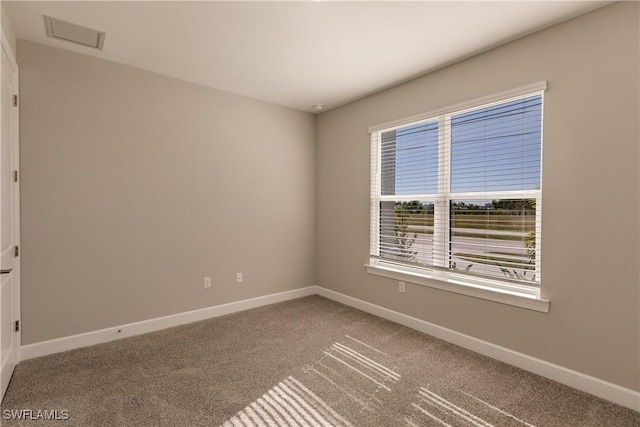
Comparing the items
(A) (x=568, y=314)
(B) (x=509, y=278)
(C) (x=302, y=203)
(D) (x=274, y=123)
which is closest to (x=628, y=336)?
(A) (x=568, y=314)

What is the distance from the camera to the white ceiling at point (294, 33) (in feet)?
7.28

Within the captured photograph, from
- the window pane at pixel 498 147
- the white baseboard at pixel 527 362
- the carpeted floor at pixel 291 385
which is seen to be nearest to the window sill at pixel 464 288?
the white baseboard at pixel 527 362

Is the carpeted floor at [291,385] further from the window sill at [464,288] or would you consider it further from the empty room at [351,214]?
the window sill at [464,288]

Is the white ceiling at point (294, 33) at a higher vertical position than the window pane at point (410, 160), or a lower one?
higher

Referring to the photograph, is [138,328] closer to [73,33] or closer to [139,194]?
[139,194]

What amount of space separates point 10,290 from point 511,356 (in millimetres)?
3908

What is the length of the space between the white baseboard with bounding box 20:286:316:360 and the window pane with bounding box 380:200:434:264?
157 centimetres

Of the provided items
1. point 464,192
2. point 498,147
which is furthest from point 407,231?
point 498,147

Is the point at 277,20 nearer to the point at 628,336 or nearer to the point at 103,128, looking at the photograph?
the point at 103,128

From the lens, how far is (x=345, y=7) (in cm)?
221

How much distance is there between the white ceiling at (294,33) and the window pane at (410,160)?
59 cm

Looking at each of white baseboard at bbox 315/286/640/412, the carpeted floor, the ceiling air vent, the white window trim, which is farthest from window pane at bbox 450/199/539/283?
the ceiling air vent

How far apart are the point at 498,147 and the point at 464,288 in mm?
1281

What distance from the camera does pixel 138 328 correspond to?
321 centimetres
